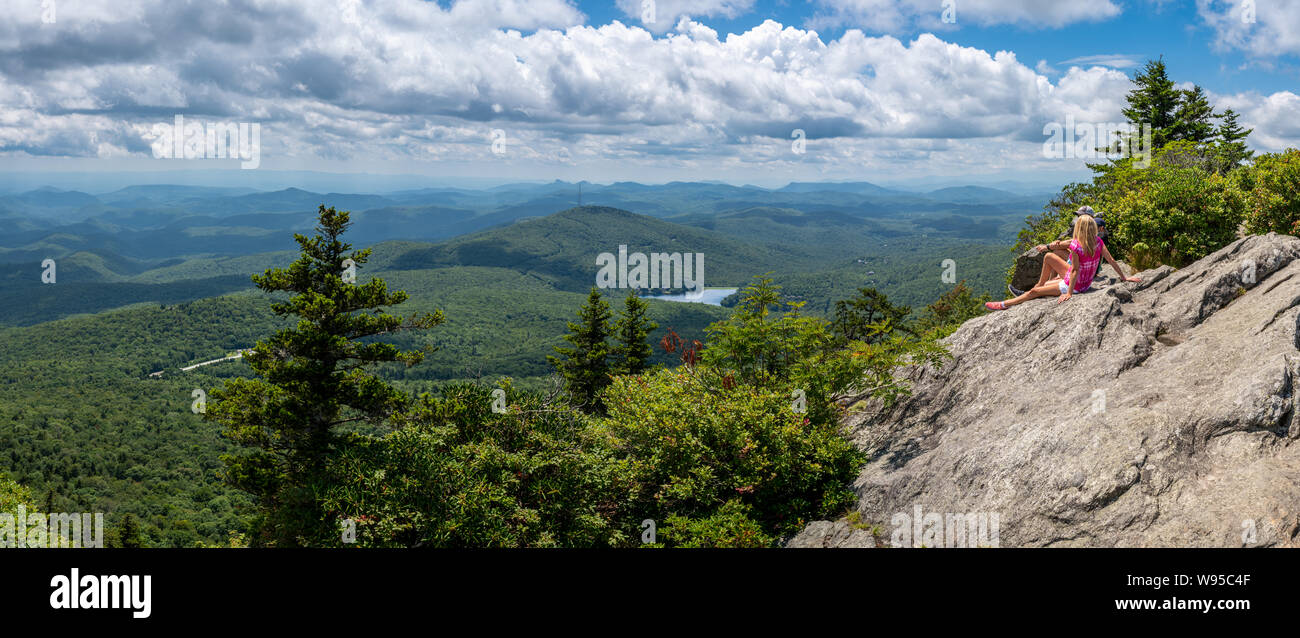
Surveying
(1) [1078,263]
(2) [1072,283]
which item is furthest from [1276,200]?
(2) [1072,283]

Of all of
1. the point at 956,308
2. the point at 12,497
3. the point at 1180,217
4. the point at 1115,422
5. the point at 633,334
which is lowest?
the point at 12,497

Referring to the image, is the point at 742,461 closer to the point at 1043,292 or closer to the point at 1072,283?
the point at 1043,292

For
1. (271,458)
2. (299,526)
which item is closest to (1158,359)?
(299,526)

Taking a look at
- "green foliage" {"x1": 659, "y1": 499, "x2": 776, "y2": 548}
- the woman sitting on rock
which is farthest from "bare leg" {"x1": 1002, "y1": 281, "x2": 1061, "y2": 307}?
A: "green foliage" {"x1": 659, "y1": 499, "x2": 776, "y2": 548}

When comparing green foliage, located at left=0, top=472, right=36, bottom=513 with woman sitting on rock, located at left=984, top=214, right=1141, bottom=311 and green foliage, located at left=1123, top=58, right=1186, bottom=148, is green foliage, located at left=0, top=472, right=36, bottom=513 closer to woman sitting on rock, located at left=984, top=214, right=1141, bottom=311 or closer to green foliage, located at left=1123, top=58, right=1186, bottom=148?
woman sitting on rock, located at left=984, top=214, right=1141, bottom=311

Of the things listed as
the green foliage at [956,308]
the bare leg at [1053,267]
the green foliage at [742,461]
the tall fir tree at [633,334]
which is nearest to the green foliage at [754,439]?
the green foliage at [742,461]
